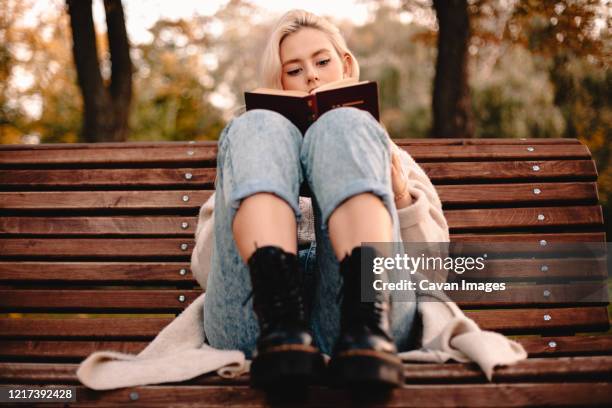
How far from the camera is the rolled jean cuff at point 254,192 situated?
1.41 meters

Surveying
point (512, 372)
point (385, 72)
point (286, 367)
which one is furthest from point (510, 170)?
point (385, 72)

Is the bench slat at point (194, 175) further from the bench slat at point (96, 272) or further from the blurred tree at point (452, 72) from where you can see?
the blurred tree at point (452, 72)

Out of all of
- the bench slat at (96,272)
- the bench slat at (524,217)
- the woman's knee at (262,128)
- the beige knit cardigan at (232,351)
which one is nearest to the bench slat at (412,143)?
the bench slat at (524,217)

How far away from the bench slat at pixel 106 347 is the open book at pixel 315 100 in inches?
42.2

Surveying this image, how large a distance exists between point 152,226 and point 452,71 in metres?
2.76

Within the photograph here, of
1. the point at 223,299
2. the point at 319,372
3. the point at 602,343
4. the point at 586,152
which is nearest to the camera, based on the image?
the point at 319,372

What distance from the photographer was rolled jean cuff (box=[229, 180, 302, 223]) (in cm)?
→ 141

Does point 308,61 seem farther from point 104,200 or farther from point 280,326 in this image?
point 280,326

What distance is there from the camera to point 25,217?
2.46 m

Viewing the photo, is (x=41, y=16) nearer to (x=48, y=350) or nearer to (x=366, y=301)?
(x=48, y=350)

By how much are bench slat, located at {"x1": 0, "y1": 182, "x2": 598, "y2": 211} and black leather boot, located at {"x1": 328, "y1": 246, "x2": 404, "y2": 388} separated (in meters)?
1.16

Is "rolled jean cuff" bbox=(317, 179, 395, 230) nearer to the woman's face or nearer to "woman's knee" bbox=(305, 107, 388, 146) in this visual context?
"woman's knee" bbox=(305, 107, 388, 146)

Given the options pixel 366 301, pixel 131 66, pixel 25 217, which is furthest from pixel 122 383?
pixel 131 66

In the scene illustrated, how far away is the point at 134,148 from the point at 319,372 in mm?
1625
